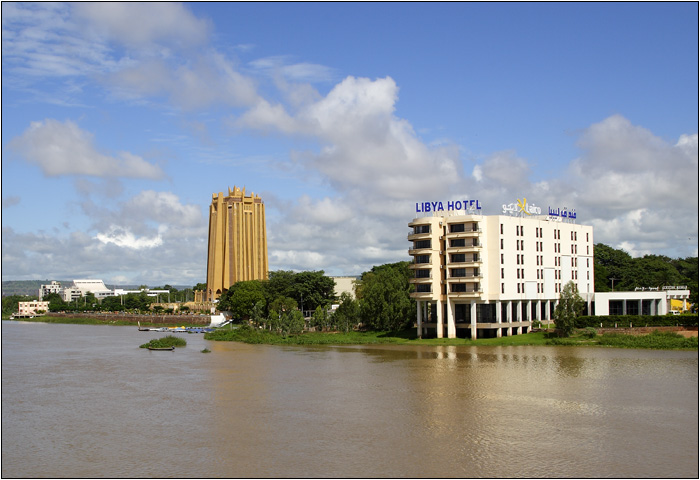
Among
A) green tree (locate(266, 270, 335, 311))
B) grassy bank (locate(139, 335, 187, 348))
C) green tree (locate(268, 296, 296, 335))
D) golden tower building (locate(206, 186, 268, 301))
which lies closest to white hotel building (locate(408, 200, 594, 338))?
green tree (locate(268, 296, 296, 335))

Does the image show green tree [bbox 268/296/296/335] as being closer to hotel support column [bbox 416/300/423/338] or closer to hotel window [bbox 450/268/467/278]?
hotel support column [bbox 416/300/423/338]

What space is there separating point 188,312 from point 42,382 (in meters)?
114

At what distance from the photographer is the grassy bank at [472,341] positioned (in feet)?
231

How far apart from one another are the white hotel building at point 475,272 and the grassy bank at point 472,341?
101 inches

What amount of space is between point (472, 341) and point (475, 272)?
7.53m

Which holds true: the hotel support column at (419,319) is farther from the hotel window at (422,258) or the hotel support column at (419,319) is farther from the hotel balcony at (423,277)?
the hotel window at (422,258)

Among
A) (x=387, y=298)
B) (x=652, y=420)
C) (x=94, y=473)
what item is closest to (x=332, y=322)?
(x=387, y=298)

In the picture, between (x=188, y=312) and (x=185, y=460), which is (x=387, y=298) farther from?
(x=188, y=312)

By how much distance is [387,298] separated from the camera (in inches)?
3504

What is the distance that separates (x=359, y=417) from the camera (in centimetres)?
3734

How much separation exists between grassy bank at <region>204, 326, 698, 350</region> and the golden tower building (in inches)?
2882

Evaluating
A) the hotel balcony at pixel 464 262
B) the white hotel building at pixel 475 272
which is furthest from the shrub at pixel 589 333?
the hotel balcony at pixel 464 262

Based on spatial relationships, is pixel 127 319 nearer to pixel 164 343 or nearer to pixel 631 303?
pixel 164 343

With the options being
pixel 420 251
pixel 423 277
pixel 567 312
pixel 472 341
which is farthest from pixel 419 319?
pixel 567 312
